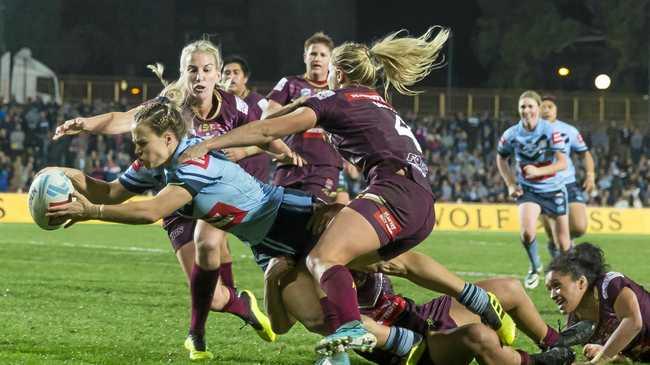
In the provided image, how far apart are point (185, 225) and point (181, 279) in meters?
5.17

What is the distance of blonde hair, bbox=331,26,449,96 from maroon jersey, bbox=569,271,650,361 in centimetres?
155

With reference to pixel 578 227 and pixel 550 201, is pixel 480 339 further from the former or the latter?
pixel 578 227

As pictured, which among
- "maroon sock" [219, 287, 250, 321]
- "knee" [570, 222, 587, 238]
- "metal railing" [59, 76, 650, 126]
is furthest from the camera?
"metal railing" [59, 76, 650, 126]

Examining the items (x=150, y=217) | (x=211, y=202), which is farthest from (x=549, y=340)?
(x=150, y=217)

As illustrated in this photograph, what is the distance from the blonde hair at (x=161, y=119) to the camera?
583 cm

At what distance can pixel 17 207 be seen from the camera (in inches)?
1040

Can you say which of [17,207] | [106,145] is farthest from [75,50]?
[17,207]

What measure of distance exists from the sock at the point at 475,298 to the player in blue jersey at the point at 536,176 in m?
7.16

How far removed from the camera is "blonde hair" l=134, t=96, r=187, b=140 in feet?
19.1

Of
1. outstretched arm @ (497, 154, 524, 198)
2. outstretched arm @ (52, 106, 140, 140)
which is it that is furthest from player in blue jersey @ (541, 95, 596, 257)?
outstretched arm @ (52, 106, 140, 140)

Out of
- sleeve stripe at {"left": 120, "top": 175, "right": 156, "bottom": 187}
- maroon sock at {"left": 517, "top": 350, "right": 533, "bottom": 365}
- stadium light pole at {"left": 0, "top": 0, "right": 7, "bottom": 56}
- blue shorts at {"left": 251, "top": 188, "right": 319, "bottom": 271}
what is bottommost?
maroon sock at {"left": 517, "top": 350, "right": 533, "bottom": 365}

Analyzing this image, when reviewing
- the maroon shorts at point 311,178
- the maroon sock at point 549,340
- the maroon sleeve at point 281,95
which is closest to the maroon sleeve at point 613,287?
the maroon sock at point 549,340

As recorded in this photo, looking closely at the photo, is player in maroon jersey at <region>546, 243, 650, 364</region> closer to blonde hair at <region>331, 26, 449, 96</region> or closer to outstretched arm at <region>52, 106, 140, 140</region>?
blonde hair at <region>331, 26, 449, 96</region>

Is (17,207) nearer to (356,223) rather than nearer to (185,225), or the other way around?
(185,225)
